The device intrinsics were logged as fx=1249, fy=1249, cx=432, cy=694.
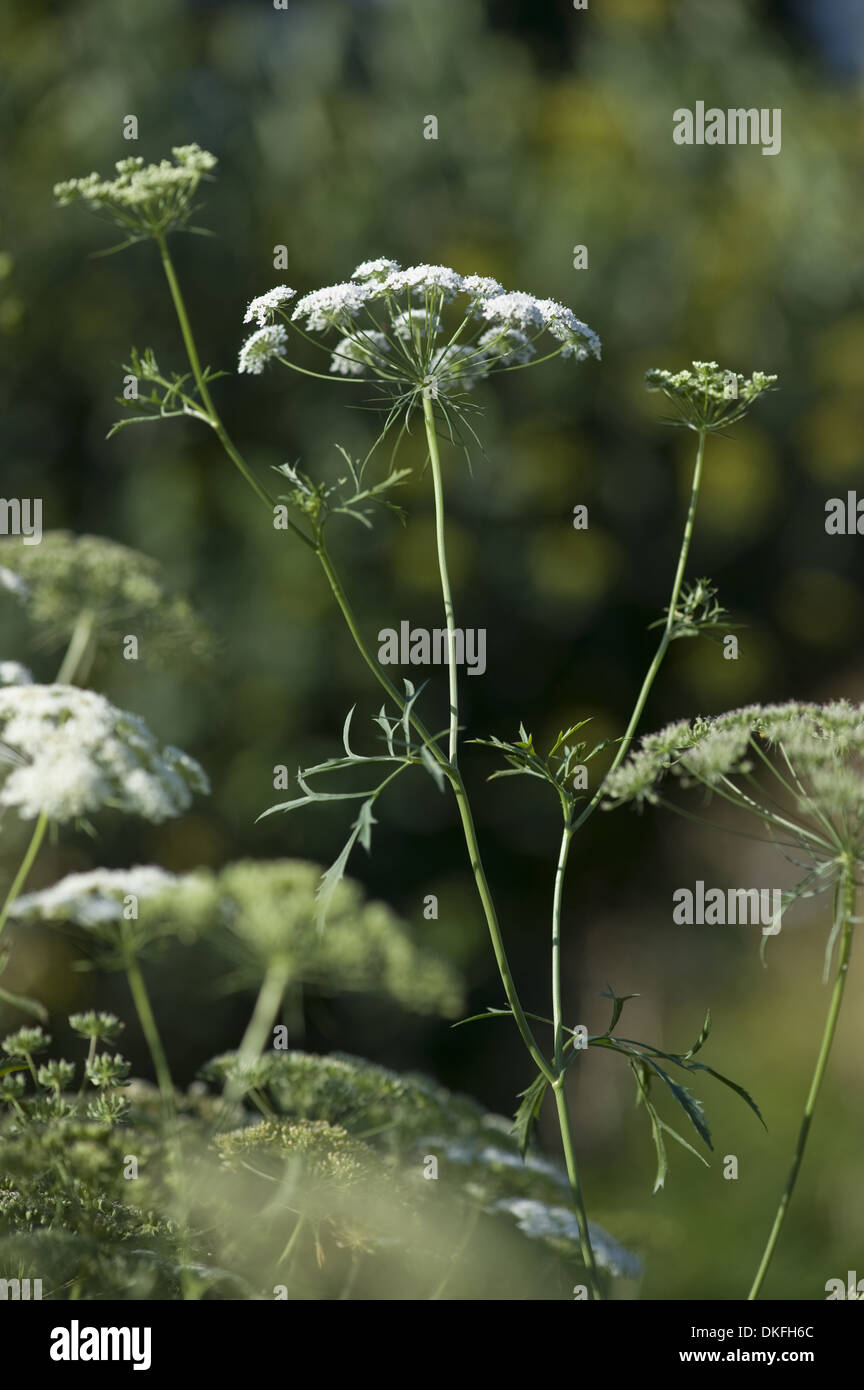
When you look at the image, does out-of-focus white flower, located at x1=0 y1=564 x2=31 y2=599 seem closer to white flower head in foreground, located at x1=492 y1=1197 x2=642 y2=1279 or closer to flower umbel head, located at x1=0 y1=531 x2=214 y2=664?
flower umbel head, located at x1=0 y1=531 x2=214 y2=664

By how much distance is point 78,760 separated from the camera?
5.52 feet

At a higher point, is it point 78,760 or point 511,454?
point 511,454

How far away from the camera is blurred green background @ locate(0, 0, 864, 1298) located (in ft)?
14.4

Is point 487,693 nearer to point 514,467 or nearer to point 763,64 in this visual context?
point 514,467

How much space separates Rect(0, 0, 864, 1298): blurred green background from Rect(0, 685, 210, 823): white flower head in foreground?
2.15 m

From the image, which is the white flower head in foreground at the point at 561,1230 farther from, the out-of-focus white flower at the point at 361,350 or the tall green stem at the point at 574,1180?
the out-of-focus white flower at the point at 361,350

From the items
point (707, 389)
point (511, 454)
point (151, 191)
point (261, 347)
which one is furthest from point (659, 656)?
point (511, 454)

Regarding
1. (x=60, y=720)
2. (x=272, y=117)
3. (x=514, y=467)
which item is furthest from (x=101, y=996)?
(x=272, y=117)

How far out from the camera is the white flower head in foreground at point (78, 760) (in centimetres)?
167

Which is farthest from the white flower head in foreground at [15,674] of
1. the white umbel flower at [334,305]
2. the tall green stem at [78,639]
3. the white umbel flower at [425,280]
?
the white umbel flower at [425,280]

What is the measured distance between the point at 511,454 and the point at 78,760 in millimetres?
3367

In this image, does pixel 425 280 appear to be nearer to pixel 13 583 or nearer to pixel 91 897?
pixel 13 583

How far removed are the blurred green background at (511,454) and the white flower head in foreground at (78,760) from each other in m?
2.15

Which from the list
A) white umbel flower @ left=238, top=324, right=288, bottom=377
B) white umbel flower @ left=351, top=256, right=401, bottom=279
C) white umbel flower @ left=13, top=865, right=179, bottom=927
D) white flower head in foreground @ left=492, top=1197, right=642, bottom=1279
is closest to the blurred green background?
white umbel flower @ left=13, top=865, right=179, bottom=927
